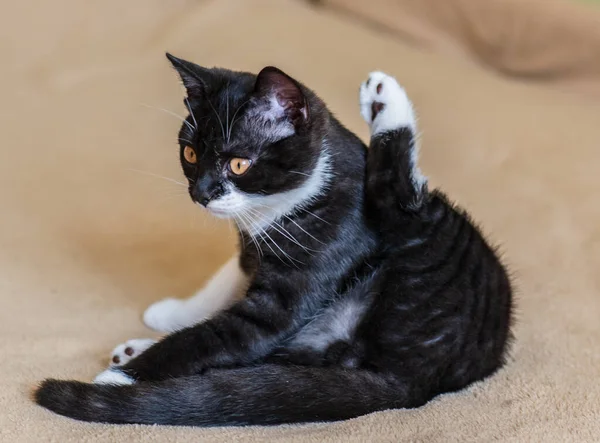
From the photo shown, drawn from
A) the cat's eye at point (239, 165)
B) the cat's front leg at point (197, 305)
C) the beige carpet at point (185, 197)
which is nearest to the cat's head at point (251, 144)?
the cat's eye at point (239, 165)

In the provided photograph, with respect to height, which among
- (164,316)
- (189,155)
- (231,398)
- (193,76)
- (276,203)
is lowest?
(231,398)

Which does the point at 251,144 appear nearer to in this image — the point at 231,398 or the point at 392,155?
the point at 392,155

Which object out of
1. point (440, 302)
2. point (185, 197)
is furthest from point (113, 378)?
point (185, 197)

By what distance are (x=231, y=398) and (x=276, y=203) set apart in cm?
33

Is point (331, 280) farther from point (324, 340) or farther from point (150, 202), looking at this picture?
point (150, 202)

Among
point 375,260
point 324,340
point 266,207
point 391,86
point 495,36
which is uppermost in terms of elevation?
point 495,36

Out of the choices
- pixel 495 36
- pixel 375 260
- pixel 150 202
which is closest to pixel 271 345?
pixel 375 260

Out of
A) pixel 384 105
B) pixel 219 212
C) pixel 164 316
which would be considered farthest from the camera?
pixel 164 316

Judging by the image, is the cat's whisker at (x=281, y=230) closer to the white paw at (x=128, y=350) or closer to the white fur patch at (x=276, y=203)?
the white fur patch at (x=276, y=203)

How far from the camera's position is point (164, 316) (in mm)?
1375

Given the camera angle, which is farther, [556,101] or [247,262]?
[556,101]

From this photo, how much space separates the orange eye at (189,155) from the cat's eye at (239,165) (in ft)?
0.26

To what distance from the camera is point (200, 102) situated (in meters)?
1.19

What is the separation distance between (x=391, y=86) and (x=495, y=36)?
55.3 inches
